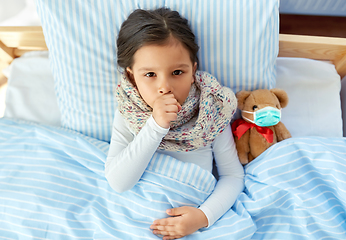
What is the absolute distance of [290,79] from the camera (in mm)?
1075

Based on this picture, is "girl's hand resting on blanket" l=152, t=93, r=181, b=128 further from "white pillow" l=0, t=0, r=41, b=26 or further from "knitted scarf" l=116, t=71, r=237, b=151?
"white pillow" l=0, t=0, r=41, b=26

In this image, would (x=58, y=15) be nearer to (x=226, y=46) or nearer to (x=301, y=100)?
(x=226, y=46)

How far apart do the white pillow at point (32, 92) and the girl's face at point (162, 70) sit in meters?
0.55

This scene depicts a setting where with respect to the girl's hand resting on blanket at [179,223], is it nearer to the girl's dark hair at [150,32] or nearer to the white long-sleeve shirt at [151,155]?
the white long-sleeve shirt at [151,155]

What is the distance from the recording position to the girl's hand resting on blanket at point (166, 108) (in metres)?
0.71

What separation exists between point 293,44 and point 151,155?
704mm

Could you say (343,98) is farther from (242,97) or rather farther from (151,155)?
(151,155)

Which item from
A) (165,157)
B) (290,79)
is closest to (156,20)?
(165,157)

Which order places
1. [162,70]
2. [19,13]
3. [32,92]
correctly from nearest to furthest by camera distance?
[162,70] < [32,92] < [19,13]

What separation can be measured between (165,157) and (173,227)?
0.21m

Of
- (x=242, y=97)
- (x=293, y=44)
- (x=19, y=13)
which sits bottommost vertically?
(x=242, y=97)

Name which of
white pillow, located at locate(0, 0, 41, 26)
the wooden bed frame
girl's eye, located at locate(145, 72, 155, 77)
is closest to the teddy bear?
the wooden bed frame

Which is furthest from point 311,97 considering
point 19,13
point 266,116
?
point 19,13

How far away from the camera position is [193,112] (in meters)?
0.88
